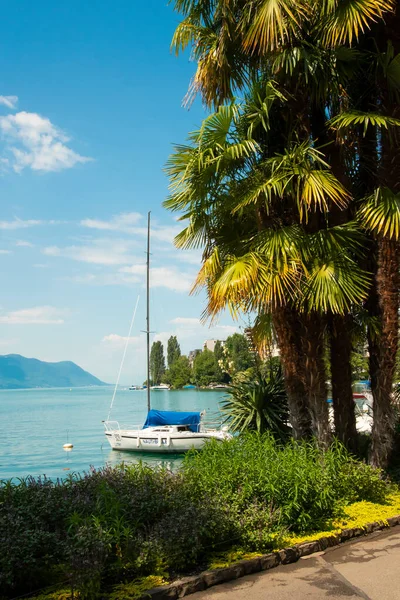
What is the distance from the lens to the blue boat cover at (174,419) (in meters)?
25.2

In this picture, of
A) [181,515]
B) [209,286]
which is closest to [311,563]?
[181,515]

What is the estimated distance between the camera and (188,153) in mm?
7902

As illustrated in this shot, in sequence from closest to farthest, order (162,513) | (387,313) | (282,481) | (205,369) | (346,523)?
(162,513)
(282,481)
(346,523)
(387,313)
(205,369)

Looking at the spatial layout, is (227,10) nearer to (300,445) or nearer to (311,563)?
(300,445)

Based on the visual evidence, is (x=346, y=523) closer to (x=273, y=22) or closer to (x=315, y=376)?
(x=315, y=376)

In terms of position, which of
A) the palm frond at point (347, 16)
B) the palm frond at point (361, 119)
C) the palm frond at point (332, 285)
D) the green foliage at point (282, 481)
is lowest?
the green foliage at point (282, 481)

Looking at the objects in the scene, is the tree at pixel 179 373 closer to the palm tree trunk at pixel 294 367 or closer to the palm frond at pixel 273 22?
the palm tree trunk at pixel 294 367

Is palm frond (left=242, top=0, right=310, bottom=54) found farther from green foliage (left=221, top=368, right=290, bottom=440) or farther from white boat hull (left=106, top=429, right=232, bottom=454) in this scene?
white boat hull (left=106, top=429, right=232, bottom=454)

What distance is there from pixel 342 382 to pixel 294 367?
3.16 feet

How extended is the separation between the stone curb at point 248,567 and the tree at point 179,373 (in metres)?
113

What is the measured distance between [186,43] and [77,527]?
723 cm

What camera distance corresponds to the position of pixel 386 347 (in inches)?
298

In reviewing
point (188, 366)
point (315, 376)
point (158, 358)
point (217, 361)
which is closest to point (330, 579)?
point (315, 376)

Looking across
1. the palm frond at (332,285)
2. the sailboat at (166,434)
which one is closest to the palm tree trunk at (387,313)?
A: the palm frond at (332,285)
